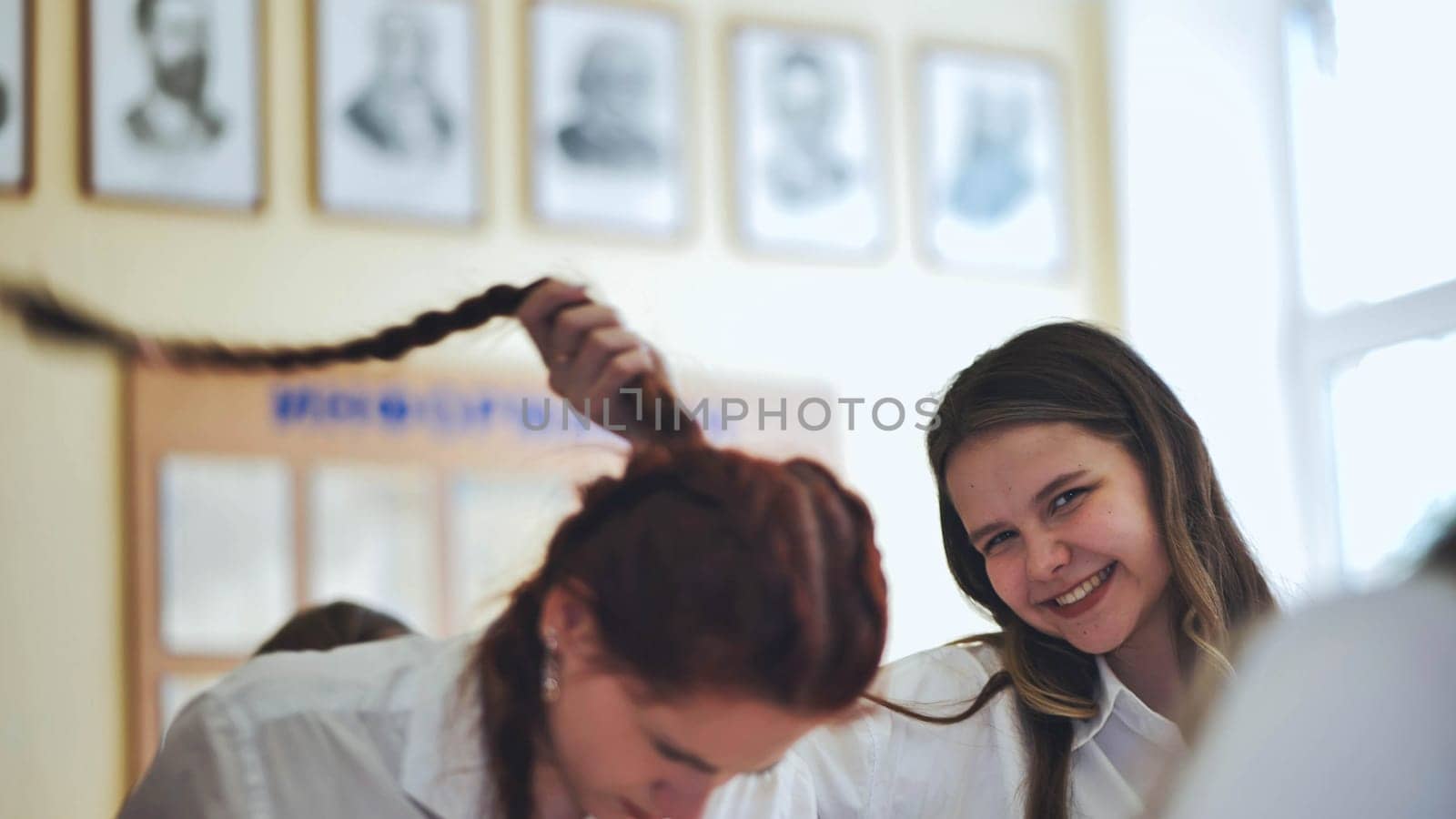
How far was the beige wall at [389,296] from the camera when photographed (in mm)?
3193

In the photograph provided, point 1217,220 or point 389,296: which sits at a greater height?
point 1217,220

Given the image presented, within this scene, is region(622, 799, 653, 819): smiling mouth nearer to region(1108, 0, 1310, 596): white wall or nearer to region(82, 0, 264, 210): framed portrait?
region(82, 0, 264, 210): framed portrait

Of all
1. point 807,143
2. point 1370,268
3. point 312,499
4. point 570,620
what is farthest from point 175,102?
Result: point 1370,268

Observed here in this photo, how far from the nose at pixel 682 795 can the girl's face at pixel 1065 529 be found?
55 centimetres

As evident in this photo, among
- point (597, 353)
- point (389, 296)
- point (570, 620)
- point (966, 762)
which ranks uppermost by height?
point (389, 296)

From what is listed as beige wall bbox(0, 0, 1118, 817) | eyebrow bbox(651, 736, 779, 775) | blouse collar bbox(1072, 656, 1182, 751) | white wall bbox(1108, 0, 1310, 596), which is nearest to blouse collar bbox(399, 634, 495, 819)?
eyebrow bbox(651, 736, 779, 775)

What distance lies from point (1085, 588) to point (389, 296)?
2.07 metres

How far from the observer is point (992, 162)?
13.8 ft

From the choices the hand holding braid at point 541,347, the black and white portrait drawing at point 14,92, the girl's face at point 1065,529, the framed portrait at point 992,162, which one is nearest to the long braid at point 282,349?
the hand holding braid at point 541,347

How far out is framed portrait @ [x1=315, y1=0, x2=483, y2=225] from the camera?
3535mm

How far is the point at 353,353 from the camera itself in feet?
5.45

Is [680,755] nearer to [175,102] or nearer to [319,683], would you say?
[319,683]

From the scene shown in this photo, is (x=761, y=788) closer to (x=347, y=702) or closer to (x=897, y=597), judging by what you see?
(x=347, y=702)

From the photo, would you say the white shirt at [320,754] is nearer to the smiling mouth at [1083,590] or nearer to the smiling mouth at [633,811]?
the smiling mouth at [633,811]
